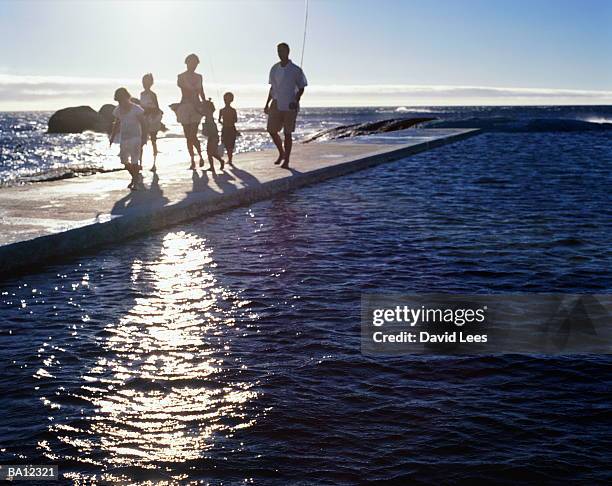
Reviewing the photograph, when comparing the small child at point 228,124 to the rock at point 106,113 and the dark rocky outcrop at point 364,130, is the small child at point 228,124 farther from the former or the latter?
the rock at point 106,113

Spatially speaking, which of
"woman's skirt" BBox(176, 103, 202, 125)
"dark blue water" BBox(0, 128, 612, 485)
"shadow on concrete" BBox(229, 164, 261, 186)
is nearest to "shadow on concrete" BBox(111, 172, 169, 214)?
"dark blue water" BBox(0, 128, 612, 485)

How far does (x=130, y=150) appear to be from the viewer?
10.5m

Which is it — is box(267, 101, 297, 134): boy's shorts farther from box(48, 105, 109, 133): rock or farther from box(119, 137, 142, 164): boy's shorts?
box(48, 105, 109, 133): rock

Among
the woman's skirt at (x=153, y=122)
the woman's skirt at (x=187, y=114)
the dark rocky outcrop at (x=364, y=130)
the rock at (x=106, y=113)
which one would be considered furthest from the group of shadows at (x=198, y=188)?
the rock at (x=106, y=113)

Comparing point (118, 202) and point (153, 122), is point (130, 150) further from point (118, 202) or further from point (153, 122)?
point (153, 122)

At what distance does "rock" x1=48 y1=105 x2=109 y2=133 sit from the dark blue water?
82.1 meters

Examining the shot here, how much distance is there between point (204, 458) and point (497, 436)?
128 cm

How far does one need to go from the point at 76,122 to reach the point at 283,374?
88036 mm

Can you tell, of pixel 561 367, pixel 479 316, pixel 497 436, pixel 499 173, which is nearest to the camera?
pixel 497 436

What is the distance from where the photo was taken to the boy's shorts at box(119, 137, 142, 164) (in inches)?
411

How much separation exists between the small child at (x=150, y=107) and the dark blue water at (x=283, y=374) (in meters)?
5.21

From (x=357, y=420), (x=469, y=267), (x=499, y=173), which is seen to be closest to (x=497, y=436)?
(x=357, y=420)

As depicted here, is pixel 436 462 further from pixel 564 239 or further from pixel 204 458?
pixel 564 239

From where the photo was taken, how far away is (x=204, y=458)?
3.14 m
